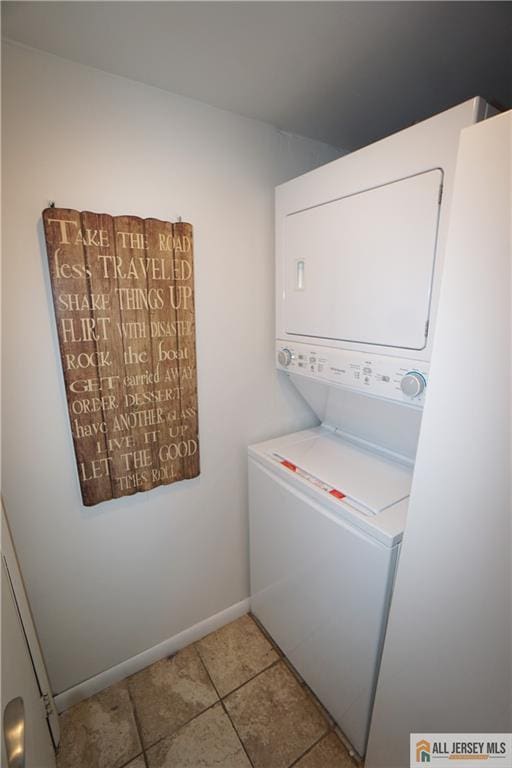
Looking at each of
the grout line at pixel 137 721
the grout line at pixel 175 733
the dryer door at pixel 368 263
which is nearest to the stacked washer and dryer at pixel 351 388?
the dryer door at pixel 368 263

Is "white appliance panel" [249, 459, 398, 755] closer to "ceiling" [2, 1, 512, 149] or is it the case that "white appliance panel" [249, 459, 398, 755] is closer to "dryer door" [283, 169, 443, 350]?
"dryer door" [283, 169, 443, 350]

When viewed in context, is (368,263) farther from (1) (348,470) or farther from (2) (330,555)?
Answer: (2) (330,555)

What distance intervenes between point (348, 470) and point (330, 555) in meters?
0.37

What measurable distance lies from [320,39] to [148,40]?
54 centimetres

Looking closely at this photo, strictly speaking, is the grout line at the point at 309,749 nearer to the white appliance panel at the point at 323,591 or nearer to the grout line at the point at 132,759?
the white appliance panel at the point at 323,591

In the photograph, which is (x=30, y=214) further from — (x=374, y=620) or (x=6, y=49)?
(x=374, y=620)

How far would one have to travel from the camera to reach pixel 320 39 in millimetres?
1062

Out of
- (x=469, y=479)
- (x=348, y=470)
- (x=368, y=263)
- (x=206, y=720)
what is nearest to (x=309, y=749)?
(x=206, y=720)

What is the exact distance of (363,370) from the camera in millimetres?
1288

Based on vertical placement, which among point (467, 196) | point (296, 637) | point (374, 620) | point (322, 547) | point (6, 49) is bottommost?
point (296, 637)

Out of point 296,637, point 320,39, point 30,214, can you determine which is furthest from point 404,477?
point 30,214

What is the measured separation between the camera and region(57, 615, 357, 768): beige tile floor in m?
1.38

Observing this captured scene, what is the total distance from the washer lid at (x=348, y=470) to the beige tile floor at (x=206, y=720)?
42.6 inches

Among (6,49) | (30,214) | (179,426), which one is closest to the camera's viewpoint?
(6,49)
